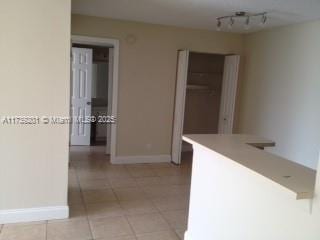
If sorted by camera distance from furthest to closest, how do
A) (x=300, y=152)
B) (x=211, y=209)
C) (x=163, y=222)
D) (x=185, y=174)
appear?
(x=185, y=174) → (x=300, y=152) → (x=163, y=222) → (x=211, y=209)

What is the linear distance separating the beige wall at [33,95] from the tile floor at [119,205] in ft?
1.06

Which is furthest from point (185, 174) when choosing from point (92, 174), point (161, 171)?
point (92, 174)

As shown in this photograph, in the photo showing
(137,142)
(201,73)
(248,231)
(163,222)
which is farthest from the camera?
(201,73)

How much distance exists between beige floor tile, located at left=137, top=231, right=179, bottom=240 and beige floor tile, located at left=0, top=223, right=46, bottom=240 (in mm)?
889

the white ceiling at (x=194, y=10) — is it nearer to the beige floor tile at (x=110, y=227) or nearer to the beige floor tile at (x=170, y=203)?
the beige floor tile at (x=170, y=203)

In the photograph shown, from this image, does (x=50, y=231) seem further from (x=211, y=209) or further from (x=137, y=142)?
(x=137, y=142)

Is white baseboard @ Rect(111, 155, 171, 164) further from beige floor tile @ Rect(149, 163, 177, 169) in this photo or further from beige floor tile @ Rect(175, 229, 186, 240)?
beige floor tile @ Rect(175, 229, 186, 240)

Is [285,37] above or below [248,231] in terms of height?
above

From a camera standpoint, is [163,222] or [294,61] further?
[294,61]

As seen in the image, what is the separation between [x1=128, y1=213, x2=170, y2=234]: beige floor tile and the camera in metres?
2.81

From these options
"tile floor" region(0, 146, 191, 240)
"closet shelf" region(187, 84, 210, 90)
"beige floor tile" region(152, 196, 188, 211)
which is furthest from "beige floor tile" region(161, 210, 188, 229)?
"closet shelf" region(187, 84, 210, 90)

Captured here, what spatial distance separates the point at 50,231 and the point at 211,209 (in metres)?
1.54

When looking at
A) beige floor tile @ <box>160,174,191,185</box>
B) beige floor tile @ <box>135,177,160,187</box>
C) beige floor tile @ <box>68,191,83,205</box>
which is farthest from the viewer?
beige floor tile @ <box>160,174,191,185</box>

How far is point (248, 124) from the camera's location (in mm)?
5254
